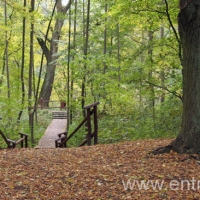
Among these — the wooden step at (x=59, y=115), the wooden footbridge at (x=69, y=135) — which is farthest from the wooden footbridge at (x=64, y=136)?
the wooden step at (x=59, y=115)

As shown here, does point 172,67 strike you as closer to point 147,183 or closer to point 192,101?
point 192,101

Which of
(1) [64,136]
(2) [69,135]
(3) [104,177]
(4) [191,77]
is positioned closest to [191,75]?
(4) [191,77]

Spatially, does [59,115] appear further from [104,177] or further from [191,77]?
[104,177]

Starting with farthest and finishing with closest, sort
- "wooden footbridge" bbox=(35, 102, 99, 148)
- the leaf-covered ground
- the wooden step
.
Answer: the wooden step < "wooden footbridge" bbox=(35, 102, 99, 148) < the leaf-covered ground

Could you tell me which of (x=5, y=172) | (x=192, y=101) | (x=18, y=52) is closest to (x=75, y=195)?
(x=5, y=172)

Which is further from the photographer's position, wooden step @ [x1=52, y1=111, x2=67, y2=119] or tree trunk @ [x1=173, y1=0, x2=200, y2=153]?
wooden step @ [x1=52, y1=111, x2=67, y2=119]

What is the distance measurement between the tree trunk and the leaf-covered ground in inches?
11.9

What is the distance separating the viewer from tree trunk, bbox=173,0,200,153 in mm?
4551

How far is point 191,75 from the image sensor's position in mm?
4668

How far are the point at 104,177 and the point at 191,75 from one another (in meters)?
2.38

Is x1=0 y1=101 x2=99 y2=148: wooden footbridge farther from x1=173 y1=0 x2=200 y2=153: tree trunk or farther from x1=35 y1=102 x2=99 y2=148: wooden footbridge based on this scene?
x1=173 y1=0 x2=200 y2=153: tree trunk

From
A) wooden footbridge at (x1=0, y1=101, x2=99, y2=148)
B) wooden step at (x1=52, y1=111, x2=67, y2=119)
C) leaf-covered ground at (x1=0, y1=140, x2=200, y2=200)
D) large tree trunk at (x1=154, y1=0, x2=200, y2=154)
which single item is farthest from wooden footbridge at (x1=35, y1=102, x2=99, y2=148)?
wooden step at (x1=52, y1=111, x2=67, y2=119)

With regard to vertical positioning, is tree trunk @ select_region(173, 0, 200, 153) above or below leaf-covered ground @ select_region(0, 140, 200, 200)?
above

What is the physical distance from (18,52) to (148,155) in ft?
54.9
